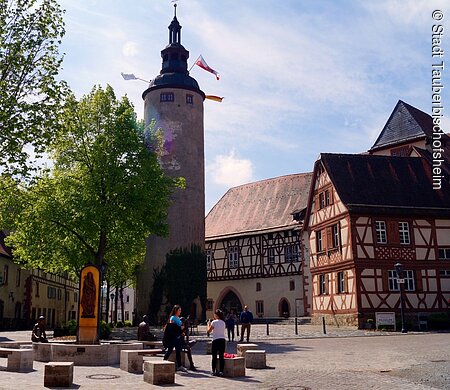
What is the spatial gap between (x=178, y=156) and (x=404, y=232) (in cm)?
1974

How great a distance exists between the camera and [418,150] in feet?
139

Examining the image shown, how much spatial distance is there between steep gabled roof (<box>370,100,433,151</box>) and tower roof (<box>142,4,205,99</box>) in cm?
1720

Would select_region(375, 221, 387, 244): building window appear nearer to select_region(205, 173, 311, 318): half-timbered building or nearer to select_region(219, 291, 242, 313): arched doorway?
select_region(205, 173, 311, 318): half-timbered building

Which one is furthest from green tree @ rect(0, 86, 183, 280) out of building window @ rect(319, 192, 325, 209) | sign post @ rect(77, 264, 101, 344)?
building window @ rect(319, 192, 325, 209)

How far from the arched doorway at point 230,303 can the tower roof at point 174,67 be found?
18877 mm

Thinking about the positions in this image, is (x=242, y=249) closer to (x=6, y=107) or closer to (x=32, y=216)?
(x=32, y=216)

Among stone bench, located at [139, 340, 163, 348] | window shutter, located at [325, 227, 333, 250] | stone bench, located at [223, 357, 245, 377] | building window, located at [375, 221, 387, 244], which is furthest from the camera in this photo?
window shutter, located at [325, 227, 333, 250]

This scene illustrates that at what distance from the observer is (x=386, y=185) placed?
35594 mm

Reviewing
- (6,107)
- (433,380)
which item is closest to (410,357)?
(433,380)

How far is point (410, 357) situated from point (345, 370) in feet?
12.0

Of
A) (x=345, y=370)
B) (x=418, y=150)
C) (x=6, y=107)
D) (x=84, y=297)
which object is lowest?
(x=345, y=370)

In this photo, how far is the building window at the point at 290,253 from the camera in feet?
152

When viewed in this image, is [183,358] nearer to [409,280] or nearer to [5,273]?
[409,280]

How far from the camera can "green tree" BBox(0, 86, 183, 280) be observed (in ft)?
87.2
